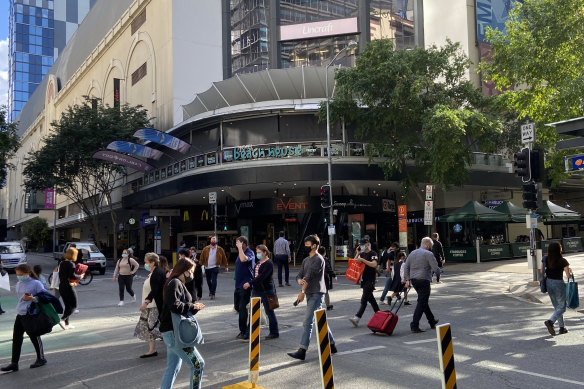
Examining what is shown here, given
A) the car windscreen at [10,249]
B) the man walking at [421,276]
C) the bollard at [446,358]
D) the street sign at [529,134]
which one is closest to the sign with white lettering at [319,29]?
the car windscreen at [10,249]

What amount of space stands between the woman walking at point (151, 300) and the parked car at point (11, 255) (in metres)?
25.2

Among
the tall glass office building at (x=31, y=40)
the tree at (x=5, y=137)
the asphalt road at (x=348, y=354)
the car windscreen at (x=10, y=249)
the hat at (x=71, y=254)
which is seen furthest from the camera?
the tall glass office building at (x=31, y=40)

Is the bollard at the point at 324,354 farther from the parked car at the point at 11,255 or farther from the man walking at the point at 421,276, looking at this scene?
the parked car at the point at 11,255

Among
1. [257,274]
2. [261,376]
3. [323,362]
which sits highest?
[257,274]

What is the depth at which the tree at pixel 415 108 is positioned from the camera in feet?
80.1

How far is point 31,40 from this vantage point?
137500 mm

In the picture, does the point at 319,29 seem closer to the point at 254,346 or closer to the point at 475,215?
the point at 475,215

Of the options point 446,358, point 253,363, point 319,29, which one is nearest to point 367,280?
point 253,363

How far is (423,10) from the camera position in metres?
38.9

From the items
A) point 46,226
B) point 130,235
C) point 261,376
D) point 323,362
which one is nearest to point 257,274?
point 261,376

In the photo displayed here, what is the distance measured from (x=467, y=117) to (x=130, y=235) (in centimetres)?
3824

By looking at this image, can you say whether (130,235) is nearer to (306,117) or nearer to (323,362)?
(306,117)

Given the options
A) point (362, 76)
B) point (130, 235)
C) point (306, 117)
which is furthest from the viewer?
point (130, 235)

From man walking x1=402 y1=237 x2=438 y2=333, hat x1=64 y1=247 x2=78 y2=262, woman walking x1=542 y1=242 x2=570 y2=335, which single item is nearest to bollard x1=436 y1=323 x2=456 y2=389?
man walking x1=402 y1=237 x2=438 y2=333
